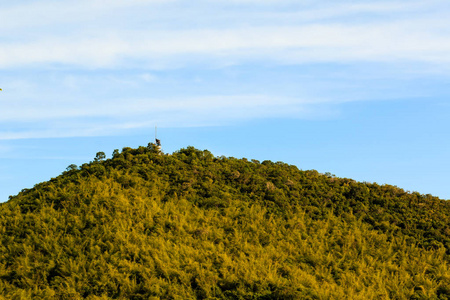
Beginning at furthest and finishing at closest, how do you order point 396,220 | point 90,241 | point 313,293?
point 396,220 → point 90,241 → point 313,293

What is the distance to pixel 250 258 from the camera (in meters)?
15.8

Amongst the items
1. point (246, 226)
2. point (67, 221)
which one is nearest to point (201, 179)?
point (246, 226)

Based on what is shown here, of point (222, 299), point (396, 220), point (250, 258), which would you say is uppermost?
point (396, 220)

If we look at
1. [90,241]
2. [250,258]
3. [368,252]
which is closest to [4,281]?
[90,241]

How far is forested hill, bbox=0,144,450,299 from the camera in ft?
47.9

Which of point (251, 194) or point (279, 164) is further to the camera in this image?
point (279, 164)

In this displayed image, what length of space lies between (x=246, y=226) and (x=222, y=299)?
5.01m

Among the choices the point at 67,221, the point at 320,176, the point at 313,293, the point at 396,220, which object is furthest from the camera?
the point at 320,176

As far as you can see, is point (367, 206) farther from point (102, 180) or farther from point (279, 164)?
point (102, 180)

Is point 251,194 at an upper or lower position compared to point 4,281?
upper

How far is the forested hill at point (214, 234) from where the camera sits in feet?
47.9

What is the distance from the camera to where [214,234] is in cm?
1753

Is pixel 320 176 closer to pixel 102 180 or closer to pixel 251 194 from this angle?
pixel 251 194

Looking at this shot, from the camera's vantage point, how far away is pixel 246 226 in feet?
60.6
